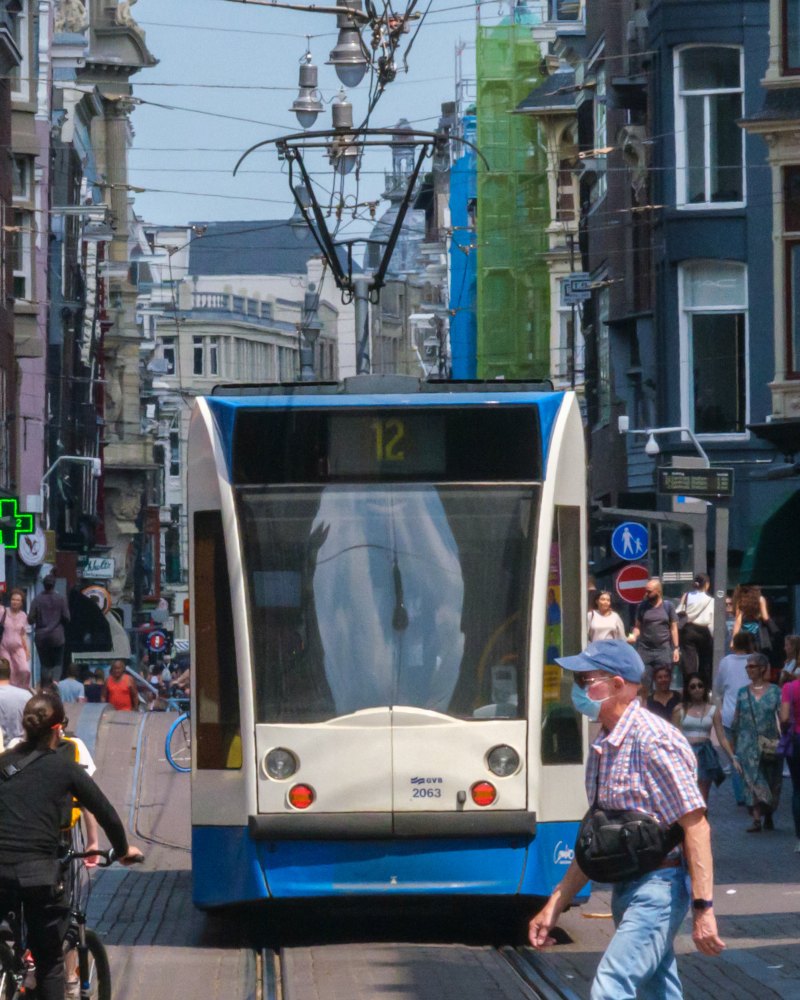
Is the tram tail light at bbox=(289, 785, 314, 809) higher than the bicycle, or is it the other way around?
the tram tail light at bbox=(289, 785, 314, 809)

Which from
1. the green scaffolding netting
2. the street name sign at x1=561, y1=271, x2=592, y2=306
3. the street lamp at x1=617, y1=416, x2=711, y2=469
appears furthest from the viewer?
the green scaffolding netting

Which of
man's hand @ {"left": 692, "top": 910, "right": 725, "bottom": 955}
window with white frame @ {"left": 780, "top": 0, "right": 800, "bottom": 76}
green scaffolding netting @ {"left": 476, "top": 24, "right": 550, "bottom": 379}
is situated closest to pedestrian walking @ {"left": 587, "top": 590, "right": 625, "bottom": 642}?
window with white frame @ {"left": 780, "top": 0, "right": 800, "bottom": 76}

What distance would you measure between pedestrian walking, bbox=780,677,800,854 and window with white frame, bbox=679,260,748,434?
64.6 ft

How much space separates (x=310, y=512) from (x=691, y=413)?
26.0 m

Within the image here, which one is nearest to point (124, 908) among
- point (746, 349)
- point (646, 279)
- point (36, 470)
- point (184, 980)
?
point (184, 980)

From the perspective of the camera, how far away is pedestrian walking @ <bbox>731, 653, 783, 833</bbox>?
1812 cm

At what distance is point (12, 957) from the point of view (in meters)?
8.52

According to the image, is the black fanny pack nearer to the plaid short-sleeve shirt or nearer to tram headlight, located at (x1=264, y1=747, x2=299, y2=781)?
the plaid short-sleeve shirt

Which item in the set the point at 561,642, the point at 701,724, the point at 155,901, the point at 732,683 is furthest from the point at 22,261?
the point at 561,642

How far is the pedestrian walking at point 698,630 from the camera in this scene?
24.2m

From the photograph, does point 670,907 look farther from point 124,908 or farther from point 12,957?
point 124,908

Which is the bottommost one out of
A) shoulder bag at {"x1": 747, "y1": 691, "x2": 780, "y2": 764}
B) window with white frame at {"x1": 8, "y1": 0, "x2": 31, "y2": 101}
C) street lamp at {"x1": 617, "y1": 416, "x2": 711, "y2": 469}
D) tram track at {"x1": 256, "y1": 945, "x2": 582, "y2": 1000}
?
tram track at {"x1": 256, "y1": 945, "x2": 582, "y2": 1000}

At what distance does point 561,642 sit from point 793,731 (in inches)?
223

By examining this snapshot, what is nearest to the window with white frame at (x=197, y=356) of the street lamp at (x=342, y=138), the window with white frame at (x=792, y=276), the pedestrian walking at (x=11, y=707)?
the street lamp at (x=342, y=138)
